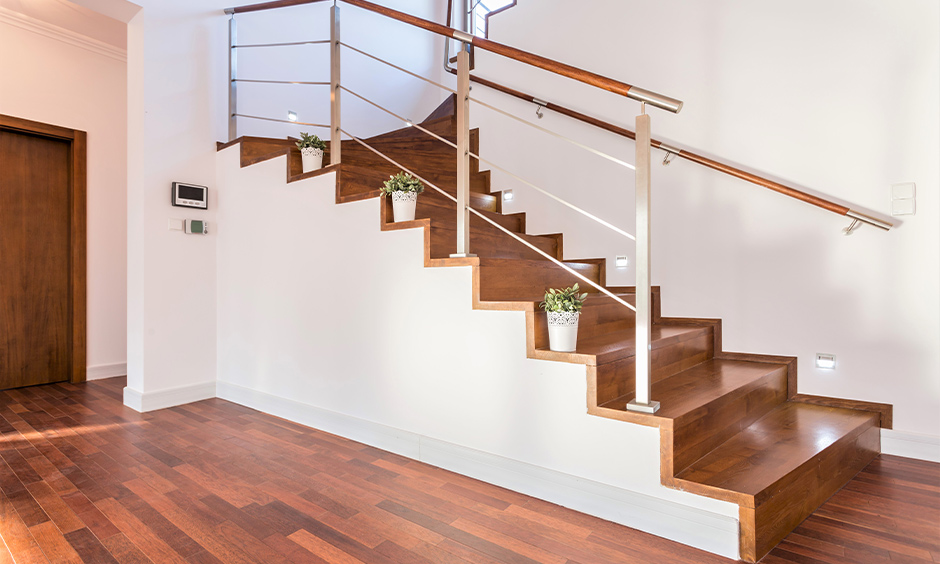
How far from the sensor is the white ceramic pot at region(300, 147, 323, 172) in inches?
115

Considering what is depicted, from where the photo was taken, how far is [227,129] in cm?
352

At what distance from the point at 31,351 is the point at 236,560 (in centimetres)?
345

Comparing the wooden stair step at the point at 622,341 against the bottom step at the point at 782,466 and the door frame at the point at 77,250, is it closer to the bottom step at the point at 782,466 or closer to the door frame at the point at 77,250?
the bottom step at the point at 782,466

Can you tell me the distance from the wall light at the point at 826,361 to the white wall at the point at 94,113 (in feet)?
15.7

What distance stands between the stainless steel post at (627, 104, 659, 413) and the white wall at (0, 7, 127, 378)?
416cm

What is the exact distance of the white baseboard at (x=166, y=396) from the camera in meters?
3.07

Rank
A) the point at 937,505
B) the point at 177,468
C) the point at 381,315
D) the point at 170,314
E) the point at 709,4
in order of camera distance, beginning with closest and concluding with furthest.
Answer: the point at 937,505 < the point at 177,468 < the point at 381,315 < the point at 709,4 < the point at 170,314

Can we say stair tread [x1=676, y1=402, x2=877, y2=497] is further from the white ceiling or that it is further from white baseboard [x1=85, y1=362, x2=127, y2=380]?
white baseboard [x1=85, y1=362, x2=127, y2=380]

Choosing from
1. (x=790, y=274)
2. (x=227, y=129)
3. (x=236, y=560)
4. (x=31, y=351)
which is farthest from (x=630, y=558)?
(x=31, y=351)

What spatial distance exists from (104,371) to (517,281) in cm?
362

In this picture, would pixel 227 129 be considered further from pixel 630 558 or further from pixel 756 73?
pixel 630 558

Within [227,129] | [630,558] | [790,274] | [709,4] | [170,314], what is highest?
[709,4]

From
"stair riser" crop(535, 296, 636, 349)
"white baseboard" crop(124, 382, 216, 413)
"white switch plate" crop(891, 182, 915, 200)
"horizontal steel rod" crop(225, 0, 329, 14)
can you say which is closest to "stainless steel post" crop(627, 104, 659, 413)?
"stair riser" crop(535, 296, 636, 349)

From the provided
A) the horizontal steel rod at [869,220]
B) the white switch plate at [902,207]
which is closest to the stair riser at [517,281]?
the horizontal steel rod at [869,220]
